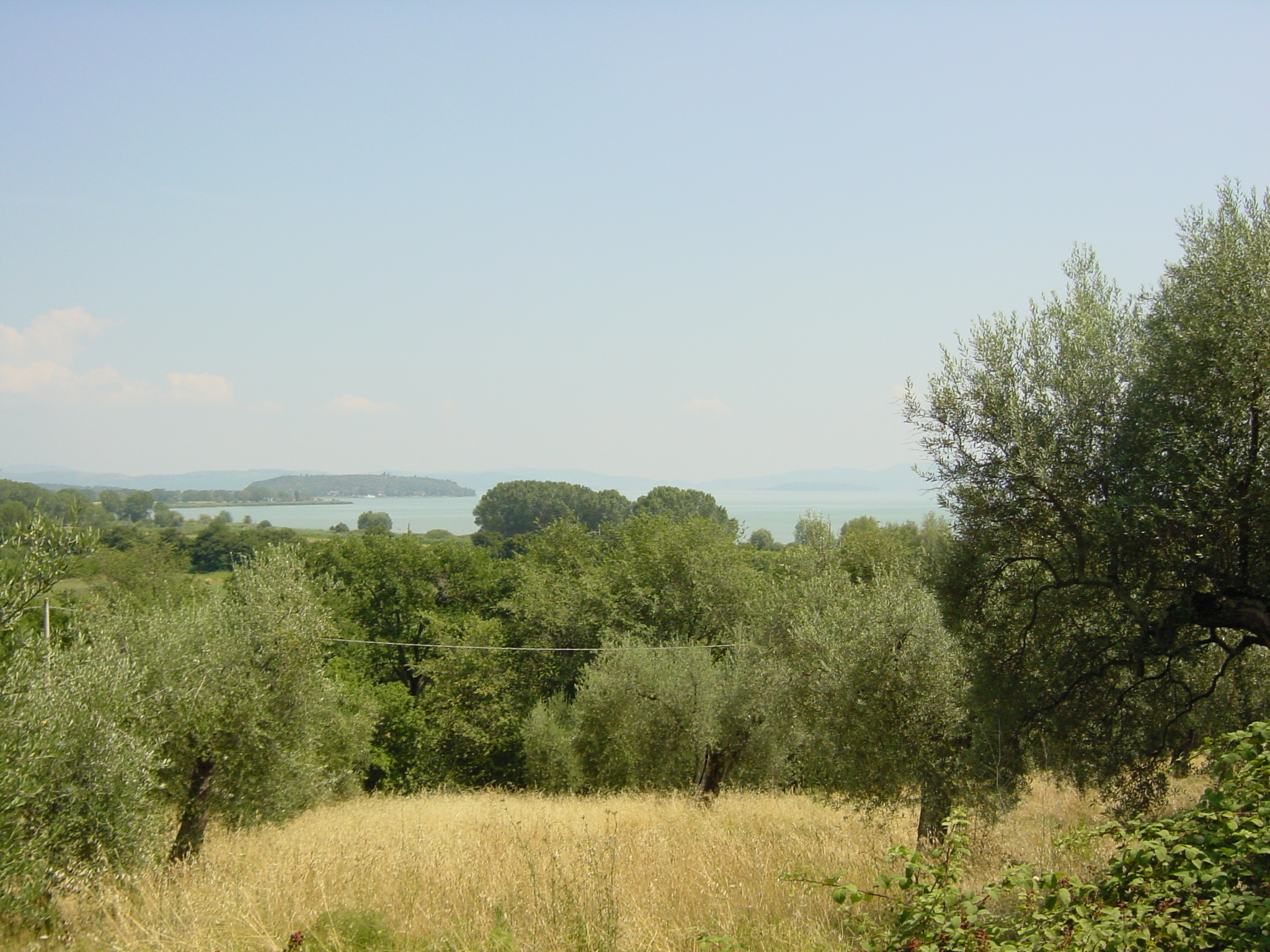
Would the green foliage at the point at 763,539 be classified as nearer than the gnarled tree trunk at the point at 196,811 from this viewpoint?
No

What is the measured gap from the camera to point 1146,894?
4586 mm

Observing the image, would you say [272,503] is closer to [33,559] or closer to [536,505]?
[536,505]

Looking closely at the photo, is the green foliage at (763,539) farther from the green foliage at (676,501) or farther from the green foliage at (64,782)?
the green foliage at (64,782)

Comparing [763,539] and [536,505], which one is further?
[763,539]

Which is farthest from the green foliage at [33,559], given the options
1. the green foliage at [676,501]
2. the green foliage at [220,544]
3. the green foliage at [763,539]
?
the green foliage at [763,539]

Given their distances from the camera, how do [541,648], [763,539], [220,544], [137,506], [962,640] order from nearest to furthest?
[962,640], [541,648], [220,544], [137,506], [763,539]

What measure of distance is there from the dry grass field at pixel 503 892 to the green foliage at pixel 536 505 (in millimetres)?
80127

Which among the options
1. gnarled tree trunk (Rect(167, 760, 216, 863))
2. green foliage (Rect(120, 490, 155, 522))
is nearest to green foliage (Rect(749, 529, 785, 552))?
green foliage (Rect(120, 490, 155, 522))

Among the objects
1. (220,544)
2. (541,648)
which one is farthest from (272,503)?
(541,648)

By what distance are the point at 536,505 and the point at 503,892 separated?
88129mm

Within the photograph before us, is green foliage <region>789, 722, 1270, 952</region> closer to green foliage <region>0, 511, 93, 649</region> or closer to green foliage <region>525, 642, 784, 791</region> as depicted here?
green foliage <region>0, 511, 93, 649</region>

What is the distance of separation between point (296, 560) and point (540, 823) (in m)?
7.56

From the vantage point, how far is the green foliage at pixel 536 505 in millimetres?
93812

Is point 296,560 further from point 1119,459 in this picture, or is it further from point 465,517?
point 465,517
